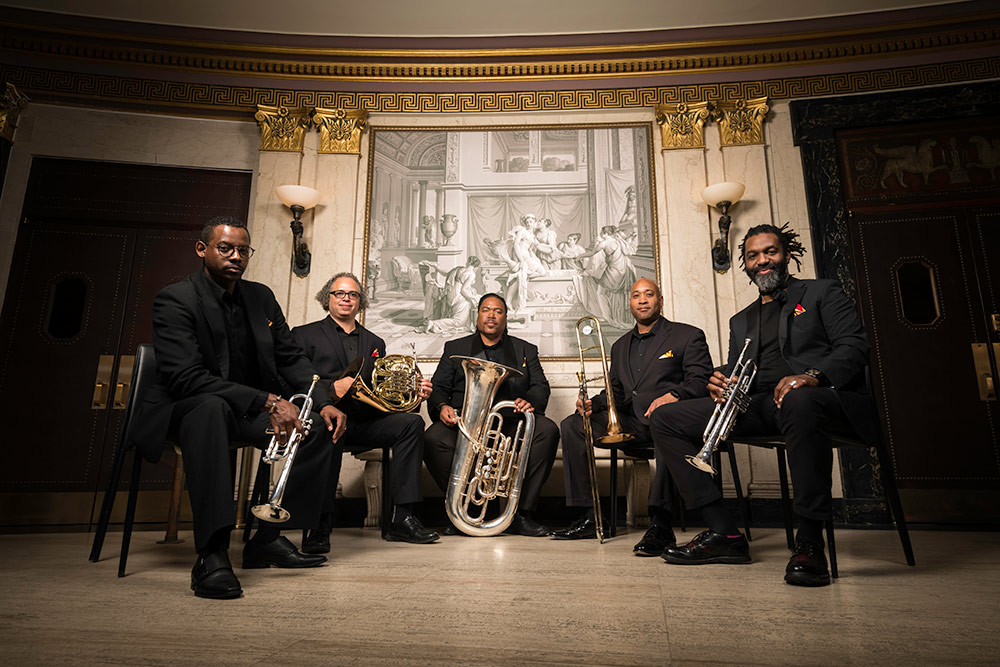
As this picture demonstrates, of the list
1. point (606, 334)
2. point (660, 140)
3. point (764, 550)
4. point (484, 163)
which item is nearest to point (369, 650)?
point (764, 550)

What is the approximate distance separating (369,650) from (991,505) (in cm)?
519

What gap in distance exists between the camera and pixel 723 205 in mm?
5141

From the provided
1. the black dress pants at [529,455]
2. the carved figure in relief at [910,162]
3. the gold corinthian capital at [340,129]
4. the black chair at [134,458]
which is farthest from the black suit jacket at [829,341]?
the gold corinthian capital at [340,129]

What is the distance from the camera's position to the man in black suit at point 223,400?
2.07 meters

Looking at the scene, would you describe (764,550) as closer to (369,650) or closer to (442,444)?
(442,444)

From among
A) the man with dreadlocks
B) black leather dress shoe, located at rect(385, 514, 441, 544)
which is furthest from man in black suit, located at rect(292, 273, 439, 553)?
the man with dreadlocks

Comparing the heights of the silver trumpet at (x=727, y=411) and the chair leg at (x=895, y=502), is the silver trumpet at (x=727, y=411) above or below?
above

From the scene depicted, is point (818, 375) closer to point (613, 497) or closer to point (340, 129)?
point (613, 497)

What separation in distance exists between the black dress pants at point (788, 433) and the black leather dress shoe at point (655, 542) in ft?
0.92

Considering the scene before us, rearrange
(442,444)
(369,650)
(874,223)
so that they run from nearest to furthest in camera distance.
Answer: (369,650), (442,444), (874,223)

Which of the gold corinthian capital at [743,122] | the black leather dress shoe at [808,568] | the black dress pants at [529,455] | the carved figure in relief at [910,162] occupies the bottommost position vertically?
the black leather dress shoe at [808,568]

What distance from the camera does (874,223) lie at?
202 inches

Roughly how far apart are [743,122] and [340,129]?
12.2ft

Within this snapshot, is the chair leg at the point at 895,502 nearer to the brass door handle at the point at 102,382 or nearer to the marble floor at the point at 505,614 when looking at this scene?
the marble floor at the point at 505,614
